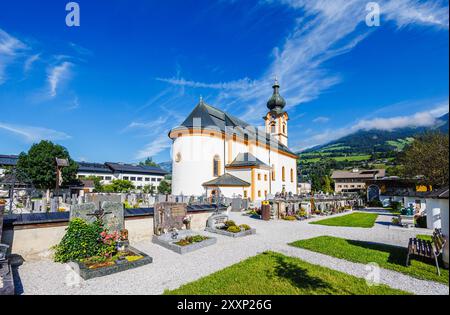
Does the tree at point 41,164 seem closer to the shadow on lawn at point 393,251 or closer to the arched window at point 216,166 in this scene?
the arched window at point 216,166

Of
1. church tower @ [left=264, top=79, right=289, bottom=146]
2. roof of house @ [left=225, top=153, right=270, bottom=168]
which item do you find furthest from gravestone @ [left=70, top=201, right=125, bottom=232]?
church tower @ [left=264, top=79, right=289, bottom=146]

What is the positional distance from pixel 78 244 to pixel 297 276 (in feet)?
21.6

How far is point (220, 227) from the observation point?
12422 mm

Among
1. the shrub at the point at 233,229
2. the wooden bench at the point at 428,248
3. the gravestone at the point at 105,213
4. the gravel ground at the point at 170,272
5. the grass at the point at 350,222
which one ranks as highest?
the gravestone at the point at 105,213

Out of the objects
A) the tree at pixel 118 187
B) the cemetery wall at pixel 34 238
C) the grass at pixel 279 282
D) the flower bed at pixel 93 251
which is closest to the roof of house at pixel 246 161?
the flower bed at pixel 93 251

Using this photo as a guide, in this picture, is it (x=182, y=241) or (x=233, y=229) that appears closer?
(x=182, y=241)

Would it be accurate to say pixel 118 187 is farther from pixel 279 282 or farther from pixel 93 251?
pixel 279 282

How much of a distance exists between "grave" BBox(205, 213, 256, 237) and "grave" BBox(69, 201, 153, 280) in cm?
445

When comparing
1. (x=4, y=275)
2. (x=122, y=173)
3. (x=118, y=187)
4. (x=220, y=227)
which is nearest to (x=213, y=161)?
(x=220, y=227)

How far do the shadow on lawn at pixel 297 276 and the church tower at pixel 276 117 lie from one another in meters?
42.2

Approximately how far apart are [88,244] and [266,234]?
315 inches

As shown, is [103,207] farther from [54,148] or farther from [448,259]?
[54,148]

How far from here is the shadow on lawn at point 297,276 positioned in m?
5.35
